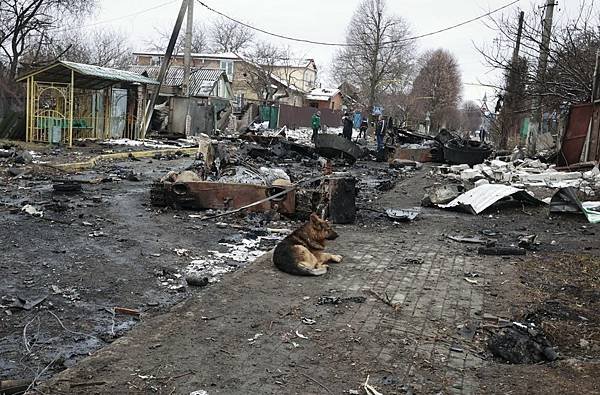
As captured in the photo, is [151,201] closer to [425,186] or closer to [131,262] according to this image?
[131,262]

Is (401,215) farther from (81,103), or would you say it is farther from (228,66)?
(228,66)

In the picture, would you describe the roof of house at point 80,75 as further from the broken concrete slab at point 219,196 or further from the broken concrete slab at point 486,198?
the broken concrete slab at point 486,198

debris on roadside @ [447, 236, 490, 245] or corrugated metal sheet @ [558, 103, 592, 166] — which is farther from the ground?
corrugated metal sheet @ [558, 103, 592, 166]

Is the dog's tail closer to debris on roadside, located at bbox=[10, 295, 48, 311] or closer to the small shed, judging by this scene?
debris on roadside, located at bbox=[10, 295, 48, 311]

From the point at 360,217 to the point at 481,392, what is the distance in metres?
7.12

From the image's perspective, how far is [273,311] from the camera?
528cm

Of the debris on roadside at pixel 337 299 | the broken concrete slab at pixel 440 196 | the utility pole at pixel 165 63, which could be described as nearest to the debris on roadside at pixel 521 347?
the debris on roadside at pixel 337 299

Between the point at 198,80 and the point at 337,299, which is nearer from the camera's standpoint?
the point at 337,299

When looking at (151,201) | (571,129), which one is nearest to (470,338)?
(151,201)

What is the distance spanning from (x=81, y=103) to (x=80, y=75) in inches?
147

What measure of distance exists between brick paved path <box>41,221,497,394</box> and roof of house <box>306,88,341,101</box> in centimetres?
6681

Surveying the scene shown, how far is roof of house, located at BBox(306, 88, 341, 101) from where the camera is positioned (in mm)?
72562

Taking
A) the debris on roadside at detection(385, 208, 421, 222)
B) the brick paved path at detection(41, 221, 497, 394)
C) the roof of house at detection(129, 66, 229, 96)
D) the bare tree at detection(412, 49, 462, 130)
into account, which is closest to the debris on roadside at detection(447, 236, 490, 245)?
the debris on roadside at detection(385, 208, 421, 222)

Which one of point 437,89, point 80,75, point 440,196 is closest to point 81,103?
point 80,75
